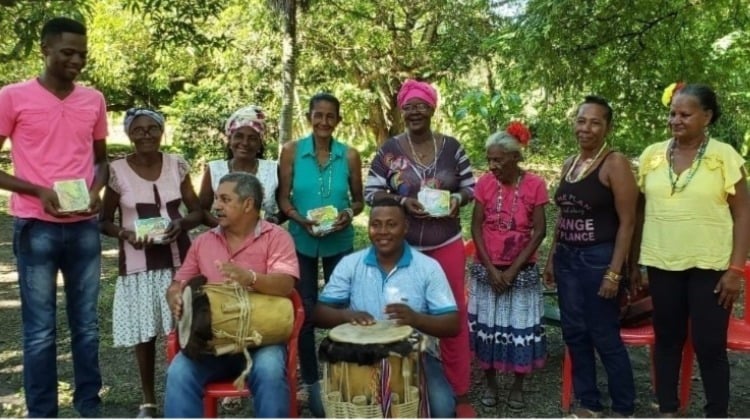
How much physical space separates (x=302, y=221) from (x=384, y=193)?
1.70 feet

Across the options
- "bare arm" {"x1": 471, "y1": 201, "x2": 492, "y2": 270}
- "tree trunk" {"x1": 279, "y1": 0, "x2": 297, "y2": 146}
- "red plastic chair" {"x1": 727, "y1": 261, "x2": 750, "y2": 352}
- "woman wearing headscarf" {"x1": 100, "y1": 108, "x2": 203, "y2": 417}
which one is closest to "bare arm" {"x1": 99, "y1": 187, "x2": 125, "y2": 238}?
"woman wearing headscarf" {"x1": 100, "y1": 108, "x2": 203, "y2": 417}

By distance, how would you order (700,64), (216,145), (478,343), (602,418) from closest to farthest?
(602,418), (478,343), (700,64), (216,145)

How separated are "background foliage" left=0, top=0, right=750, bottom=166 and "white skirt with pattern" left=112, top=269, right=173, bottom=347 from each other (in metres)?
1.84

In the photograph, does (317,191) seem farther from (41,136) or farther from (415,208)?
(41,136)

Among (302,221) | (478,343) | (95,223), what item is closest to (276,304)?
(302,221)

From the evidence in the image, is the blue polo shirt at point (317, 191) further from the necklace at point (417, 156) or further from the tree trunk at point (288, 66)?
the tree trunk at point (288, 66)

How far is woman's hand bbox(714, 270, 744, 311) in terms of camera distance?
139 inches

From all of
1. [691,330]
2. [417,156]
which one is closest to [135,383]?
[417,156]

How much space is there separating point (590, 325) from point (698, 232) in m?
0.80

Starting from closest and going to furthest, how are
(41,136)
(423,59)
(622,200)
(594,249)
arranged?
(41,136), (622,200), (594,249), (423,59)

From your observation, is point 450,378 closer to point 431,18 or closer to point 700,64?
point 700,64

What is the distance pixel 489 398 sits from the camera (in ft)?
14.7

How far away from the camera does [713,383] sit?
375 cm

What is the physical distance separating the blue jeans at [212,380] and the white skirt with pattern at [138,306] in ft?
2.12
